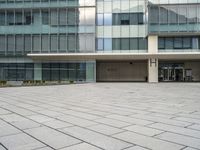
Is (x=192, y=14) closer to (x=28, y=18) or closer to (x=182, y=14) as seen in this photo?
(x=182, y=14)

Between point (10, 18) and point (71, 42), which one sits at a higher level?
point (10, 18)

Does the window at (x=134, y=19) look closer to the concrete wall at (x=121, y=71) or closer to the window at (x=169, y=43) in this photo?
the window at (x=169, y=43)

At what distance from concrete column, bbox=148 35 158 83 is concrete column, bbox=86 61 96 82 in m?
8.92

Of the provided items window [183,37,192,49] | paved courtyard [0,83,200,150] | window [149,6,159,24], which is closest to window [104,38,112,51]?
window [149,6,159,24]

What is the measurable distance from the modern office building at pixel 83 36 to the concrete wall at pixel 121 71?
579 cm

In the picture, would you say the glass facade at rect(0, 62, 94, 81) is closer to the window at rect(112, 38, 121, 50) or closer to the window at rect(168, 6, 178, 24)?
the window at rect(112, 38, 121, 50)

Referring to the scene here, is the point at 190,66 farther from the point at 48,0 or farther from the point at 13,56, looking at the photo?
the point at 13,56

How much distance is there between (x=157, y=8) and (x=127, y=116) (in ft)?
109

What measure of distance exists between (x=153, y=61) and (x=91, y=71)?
10021 millimetres

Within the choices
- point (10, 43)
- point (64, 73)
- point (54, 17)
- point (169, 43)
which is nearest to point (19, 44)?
point (10, 43)

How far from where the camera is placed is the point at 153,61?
39406mm

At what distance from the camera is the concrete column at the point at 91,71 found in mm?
39875

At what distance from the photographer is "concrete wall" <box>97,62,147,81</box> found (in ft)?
151

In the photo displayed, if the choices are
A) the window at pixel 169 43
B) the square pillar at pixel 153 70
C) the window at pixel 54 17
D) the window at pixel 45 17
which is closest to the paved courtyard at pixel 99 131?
the square pillar at pixel 153 70
